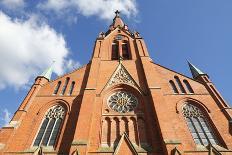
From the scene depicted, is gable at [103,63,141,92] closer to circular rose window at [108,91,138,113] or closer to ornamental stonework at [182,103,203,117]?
circular rose window at [108,91,138,113]

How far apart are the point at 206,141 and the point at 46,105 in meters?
12.5

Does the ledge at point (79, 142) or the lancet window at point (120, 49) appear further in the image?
the lancet window at point (120, 49)

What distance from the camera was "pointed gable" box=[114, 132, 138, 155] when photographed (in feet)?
47.5

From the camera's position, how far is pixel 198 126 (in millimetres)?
16844

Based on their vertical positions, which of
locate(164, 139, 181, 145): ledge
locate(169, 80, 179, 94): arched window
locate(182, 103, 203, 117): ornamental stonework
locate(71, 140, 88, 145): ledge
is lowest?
locate(164, 139, 181, 145): ledge

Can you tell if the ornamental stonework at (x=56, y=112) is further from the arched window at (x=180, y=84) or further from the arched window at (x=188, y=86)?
the arched window at (x=188, y=86)

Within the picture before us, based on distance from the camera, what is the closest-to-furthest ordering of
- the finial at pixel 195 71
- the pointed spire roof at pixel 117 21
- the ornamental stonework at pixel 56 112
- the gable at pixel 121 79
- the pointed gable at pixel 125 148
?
the pointed gable at pixel 125 148 < the ornamental stonework at pixel 56 112 < the gable at pixel 121 79 < the finial at pixel 195 71 < the pointed spire roof at pixel 117 21

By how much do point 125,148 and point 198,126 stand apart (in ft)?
19.5

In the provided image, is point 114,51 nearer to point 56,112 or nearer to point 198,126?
point 56,112

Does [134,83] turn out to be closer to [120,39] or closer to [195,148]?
[195,148]

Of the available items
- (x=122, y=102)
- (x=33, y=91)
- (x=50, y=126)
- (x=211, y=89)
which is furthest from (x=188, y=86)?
(x=33, y=91)

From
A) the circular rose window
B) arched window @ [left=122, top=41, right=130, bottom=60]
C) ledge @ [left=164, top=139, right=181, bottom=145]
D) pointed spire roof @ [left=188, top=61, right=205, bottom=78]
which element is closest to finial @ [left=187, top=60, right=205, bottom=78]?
pointed spire roof @ [left=188, top=61, right=205, bottom=78]

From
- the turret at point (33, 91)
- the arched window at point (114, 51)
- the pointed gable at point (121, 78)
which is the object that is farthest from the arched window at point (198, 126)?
the turret at point (33, 91)

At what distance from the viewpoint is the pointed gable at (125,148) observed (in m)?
14.5
